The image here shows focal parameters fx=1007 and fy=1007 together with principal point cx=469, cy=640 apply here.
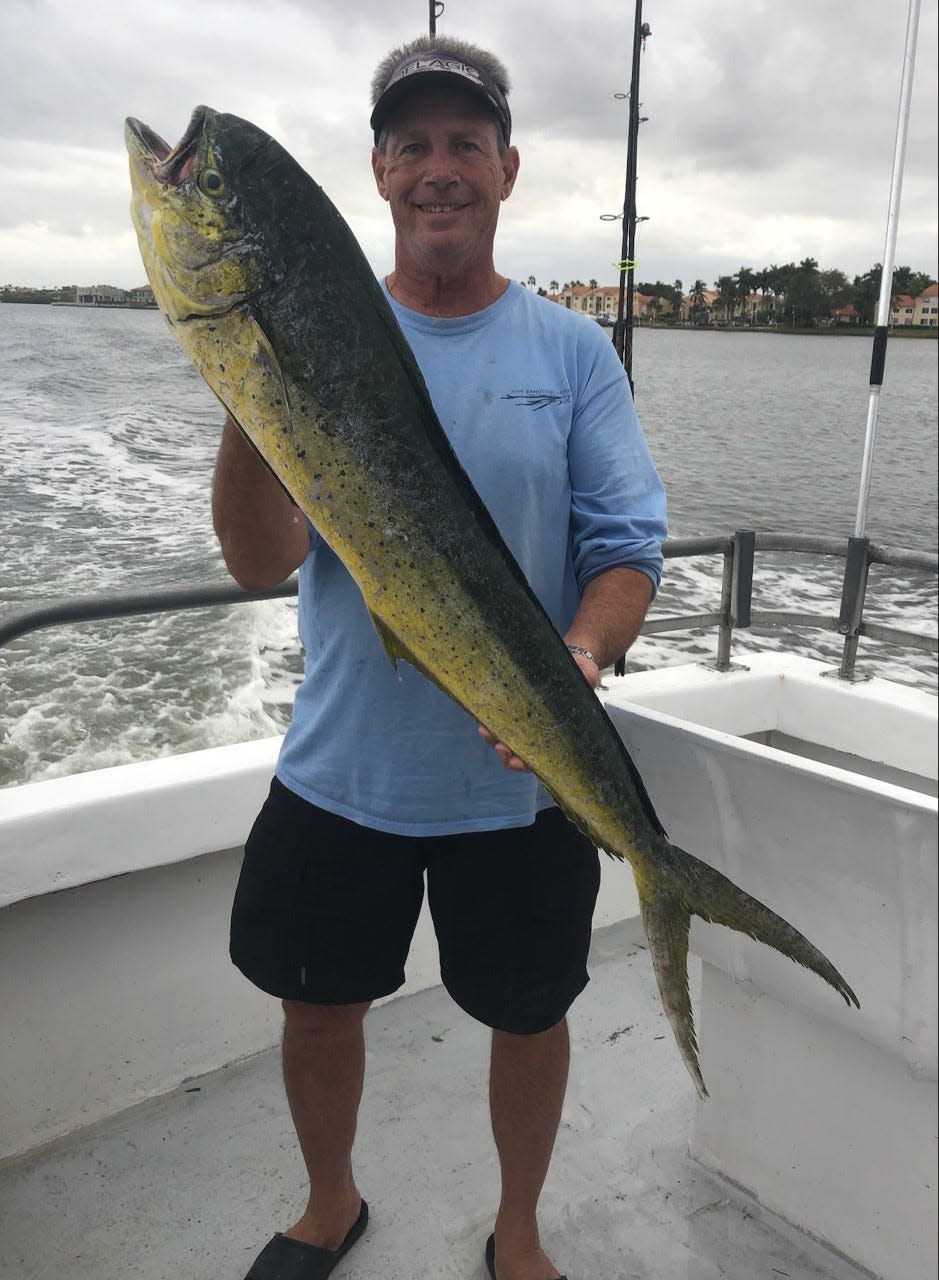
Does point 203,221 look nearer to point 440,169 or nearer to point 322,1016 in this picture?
point 440,169

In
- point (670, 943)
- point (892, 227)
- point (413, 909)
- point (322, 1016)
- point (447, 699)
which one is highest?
point (892, 227)

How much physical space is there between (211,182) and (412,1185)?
2014mm

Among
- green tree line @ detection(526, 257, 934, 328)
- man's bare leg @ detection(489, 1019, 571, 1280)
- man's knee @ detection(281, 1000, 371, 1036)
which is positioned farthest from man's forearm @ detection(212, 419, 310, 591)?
green tree line @ detection(526, 257, 934, 328)

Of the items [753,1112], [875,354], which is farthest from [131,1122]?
[875,354]

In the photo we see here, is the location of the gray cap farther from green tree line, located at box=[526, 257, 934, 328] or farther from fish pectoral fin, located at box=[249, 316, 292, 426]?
green tree line, located at box=[526, 257, 934, 328]

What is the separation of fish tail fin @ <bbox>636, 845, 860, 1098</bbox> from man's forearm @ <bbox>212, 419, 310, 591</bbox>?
74 cm

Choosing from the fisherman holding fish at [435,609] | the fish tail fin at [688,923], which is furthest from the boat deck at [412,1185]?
the fish tail fin at [688,923]

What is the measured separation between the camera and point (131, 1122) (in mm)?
2381

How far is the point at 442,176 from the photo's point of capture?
1.63 metres

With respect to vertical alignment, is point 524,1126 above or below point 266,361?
below

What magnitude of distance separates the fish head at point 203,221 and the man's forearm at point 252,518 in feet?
0.63

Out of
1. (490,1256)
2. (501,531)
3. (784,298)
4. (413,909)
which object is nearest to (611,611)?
(501,531)

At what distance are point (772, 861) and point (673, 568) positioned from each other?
8.50 metres

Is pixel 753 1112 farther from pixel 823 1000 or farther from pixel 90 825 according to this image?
pixel 90 825
